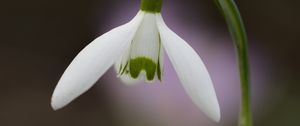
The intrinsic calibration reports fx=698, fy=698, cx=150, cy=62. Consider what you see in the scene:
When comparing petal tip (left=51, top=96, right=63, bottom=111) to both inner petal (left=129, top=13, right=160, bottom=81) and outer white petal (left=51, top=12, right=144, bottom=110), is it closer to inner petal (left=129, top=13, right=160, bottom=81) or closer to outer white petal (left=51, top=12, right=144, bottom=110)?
outer white petal (left=51, top=12, right=144, bottom=110)

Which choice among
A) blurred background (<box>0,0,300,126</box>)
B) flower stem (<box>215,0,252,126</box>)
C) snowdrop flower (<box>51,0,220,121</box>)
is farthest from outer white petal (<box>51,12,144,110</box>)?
blurred background (<box>0,0,300,126</box>)

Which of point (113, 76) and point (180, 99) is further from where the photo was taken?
point (113, 76)

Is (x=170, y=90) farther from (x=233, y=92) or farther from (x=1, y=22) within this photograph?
(x=1, y=22)

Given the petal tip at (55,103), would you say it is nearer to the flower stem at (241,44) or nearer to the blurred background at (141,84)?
the flower stem at (241,44)

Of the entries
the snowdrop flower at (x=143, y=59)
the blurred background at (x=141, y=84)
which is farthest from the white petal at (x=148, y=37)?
the blurred background at (x=141, y=84)

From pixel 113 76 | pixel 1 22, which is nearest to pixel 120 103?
pixel 113 76

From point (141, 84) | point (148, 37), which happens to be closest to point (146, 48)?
point (148, 37)

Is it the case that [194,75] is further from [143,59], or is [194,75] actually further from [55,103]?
[55,103]
